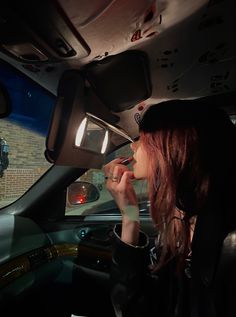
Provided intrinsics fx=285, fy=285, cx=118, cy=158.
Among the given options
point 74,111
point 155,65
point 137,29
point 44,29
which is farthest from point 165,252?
point 44,29

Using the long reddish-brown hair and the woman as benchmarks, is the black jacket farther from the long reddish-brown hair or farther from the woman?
the long reddish-brown hair

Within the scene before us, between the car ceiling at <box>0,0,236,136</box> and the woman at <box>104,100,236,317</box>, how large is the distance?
0.34m

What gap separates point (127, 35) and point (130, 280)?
141cm

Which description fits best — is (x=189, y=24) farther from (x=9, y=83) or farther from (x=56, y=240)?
(x=56, y=240)

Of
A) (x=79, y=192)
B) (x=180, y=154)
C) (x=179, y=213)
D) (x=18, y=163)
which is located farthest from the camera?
(x=18, y=163)

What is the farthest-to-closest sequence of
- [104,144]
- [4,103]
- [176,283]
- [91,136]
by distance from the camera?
[104,144] → [91,136] → [4,103] → [176,283]

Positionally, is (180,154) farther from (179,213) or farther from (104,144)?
(104,144)

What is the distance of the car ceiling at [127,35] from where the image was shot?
47.3 inches

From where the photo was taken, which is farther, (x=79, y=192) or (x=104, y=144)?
(x=79, y=192)

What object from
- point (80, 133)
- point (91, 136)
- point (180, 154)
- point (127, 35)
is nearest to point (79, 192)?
point (91, 136)

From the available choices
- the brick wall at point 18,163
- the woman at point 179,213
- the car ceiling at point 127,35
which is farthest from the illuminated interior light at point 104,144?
the brick wall at point 18,163

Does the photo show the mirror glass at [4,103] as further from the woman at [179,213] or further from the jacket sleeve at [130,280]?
the jacket sleeve at [130,280]

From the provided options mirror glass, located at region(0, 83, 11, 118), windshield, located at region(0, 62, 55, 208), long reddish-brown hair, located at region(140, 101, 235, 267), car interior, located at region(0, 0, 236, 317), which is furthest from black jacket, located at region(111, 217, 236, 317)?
mirror glass, located at region(0, 83, 11, 118)

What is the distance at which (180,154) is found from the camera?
1.43 metres
